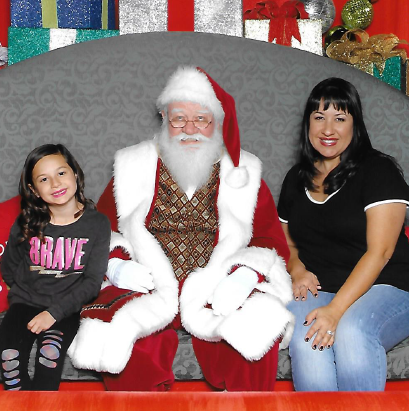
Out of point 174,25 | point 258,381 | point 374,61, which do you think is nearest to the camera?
point 258,381

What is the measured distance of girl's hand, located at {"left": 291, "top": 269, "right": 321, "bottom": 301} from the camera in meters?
1.91

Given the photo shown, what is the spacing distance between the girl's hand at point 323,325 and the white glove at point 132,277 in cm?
51

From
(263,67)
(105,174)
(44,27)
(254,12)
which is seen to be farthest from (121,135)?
(254,12)

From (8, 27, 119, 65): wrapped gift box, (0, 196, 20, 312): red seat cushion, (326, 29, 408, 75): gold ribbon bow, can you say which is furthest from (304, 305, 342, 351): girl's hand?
(8, 27, 119, 65): wrapped gift box

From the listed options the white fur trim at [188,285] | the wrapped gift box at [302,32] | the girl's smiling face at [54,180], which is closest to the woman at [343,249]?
the white fur trim at [188,285]

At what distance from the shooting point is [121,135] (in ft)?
7.93

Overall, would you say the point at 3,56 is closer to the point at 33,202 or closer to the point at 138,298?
the point at 33,202

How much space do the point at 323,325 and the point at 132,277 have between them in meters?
0.60

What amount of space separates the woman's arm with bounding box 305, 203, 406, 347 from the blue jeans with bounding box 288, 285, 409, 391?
0.03 meters

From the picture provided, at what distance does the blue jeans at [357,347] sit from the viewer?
1.64 m

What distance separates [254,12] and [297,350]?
6.27 feet

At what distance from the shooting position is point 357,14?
3.35 meters

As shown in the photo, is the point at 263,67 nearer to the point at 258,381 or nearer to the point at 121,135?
the point at 121,135

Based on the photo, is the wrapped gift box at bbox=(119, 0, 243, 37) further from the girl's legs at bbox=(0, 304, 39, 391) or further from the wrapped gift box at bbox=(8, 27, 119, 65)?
the girl's legs at bbox=(0, 304, 39, 391)
